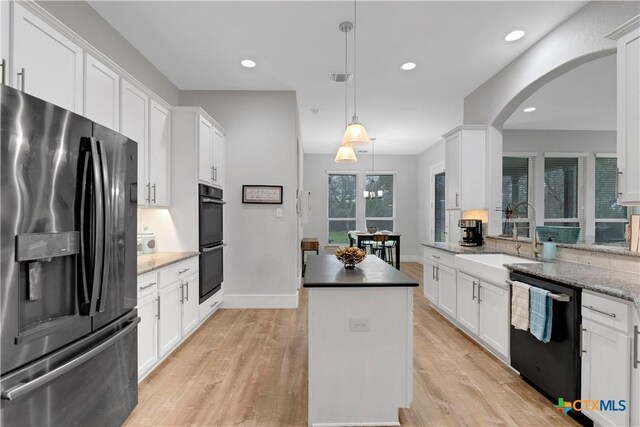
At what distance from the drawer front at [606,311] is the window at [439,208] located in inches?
235

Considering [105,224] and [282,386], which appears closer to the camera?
[105,224]

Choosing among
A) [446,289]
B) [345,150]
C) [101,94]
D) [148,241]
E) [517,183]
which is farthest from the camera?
[517,183]

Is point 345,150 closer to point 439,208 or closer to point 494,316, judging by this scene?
point 494,316

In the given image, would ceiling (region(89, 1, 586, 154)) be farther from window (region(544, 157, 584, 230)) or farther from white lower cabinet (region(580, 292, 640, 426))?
window (region(544, 157, 584, 230))

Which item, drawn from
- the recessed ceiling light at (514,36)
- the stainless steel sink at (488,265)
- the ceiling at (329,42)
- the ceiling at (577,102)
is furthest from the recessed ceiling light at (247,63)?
the ceiling at (577,102)

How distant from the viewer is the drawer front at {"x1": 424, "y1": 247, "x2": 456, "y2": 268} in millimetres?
3592

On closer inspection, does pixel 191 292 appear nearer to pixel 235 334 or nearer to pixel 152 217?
pixel 235 334

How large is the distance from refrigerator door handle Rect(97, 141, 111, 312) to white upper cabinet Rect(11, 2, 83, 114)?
553mm

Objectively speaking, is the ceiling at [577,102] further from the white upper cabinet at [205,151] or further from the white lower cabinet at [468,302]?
the white upper cabinet at [205,151]

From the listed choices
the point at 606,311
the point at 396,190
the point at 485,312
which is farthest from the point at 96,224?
the point at 396,190

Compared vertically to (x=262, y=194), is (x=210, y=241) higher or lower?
lower

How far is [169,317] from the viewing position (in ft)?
9.16

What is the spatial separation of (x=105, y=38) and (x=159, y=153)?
1061 mm

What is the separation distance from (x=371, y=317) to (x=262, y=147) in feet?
10.1
